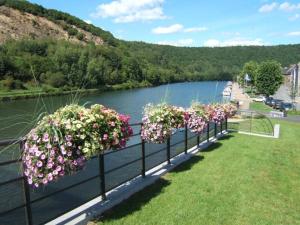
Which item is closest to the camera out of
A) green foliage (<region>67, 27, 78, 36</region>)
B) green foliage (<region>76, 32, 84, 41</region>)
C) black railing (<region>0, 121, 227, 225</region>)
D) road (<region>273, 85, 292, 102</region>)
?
black railing (<region>0, 121, 227, 225</region>)

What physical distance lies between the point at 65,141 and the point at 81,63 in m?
67.8

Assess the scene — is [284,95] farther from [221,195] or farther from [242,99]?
[221,195]

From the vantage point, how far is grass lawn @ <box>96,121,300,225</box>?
5801 mm

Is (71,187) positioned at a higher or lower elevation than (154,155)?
higher

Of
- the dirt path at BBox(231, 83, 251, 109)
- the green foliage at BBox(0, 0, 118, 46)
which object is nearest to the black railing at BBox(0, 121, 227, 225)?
the dirt path at BBox(231, 83, 251, 109)

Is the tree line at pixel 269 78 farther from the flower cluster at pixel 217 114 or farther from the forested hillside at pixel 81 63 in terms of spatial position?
the flower cluster at pixel 217 114

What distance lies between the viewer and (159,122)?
26.5ft

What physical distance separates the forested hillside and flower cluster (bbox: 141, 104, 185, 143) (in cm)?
166

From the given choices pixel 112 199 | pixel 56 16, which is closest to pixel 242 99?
pixel 112 199

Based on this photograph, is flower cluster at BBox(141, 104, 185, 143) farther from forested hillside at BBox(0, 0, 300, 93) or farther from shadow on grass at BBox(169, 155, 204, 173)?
forested hillside at BBox(0, 0, 300, 93)

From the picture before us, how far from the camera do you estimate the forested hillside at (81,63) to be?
254 feet

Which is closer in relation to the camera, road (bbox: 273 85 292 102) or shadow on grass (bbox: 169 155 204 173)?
shadow on grass (bbox: 169 155 204 173)

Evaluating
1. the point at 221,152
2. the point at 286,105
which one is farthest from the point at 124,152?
the point at 286,105

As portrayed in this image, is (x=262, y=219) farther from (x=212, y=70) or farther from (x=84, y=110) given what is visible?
(x=212, y=70)
